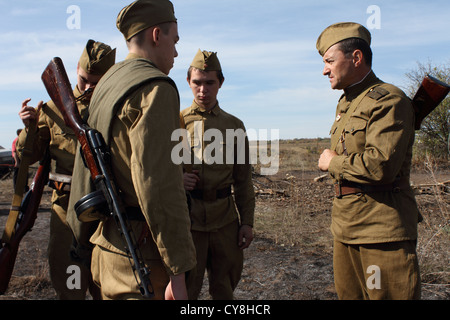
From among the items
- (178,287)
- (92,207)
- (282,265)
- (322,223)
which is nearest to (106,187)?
(92,207)

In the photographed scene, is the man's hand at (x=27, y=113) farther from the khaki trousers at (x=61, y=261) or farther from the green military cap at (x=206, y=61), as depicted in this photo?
the green military cap at (x=206, y=61)

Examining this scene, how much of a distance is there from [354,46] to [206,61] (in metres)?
1.30

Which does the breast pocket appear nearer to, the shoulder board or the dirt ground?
the shoulder board

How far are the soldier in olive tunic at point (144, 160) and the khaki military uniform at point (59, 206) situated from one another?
1444 millimetres

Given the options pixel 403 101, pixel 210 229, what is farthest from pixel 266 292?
pixel 403 101

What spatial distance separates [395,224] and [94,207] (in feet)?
5.84

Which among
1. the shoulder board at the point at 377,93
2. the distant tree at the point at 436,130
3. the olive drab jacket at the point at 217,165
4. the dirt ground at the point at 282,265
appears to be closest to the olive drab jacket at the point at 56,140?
the olive drab jacket at the point at 217,165

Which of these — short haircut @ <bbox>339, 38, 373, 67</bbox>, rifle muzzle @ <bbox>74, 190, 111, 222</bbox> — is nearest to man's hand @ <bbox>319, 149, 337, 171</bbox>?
short haircut @ <bbox>339, 38, 373, 67</bbox>

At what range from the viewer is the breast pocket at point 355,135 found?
251 cm

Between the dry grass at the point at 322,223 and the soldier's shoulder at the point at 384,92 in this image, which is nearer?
the soldier's shoulder at the point at 384,92

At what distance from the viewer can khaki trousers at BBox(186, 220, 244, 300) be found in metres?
3.18

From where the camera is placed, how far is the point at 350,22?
2.75m

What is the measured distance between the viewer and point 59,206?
3303mm

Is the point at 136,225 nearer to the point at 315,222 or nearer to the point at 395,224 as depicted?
the point at 395,224
